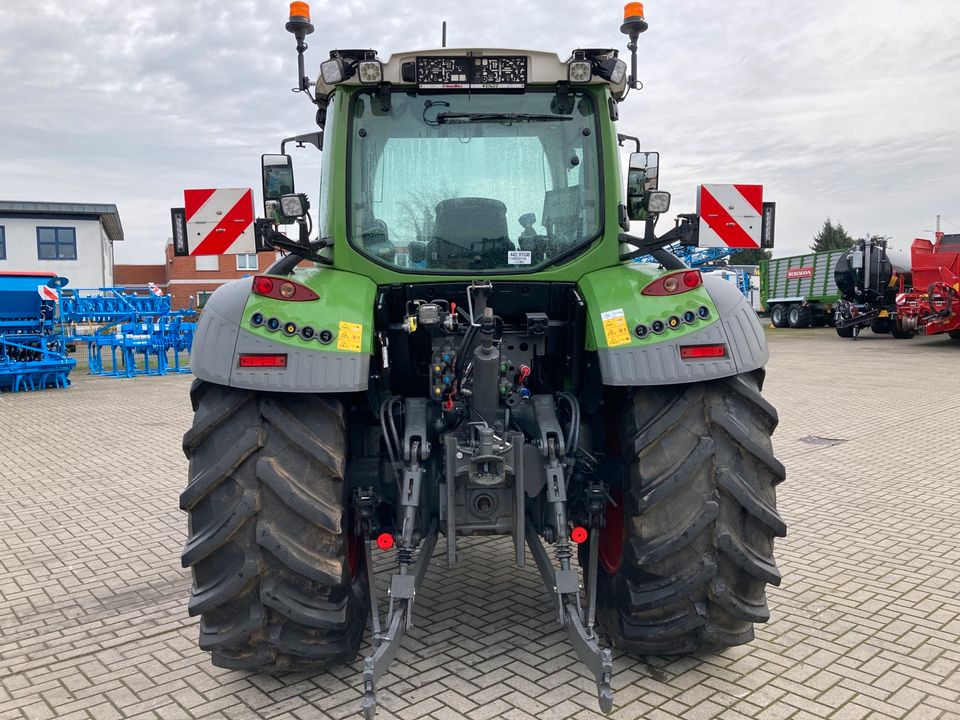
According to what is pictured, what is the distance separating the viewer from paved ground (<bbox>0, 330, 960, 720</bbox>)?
3125 millimetres

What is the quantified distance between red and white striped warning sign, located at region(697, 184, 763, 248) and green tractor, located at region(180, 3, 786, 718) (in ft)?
1.58

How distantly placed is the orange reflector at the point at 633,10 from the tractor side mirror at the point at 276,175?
195 cm

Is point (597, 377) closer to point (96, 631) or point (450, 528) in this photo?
point (450, 528)

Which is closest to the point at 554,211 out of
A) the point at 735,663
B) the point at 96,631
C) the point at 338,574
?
the point at 338,574

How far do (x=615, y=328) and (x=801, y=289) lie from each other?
29.1 m

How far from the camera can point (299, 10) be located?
432 centimetres

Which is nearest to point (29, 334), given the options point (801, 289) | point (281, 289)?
point (281, 289)

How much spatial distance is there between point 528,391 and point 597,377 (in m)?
0.33

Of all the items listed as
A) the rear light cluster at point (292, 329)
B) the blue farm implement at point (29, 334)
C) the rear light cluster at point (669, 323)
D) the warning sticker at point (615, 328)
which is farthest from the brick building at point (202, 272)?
the rear light cluster at point (669, 323)

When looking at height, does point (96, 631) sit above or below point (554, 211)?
below

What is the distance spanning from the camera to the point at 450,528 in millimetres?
3158

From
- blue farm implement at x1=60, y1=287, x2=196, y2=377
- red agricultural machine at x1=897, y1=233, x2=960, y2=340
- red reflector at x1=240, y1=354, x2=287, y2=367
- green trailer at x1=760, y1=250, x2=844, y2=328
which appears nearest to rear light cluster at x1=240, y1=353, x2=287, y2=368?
red reflector at x1=240, y1=354, x2=287, y2=367

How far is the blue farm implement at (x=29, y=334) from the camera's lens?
1349 centimetres

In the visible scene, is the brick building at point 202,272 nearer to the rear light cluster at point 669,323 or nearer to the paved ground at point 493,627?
the paved ground at point 493,627
